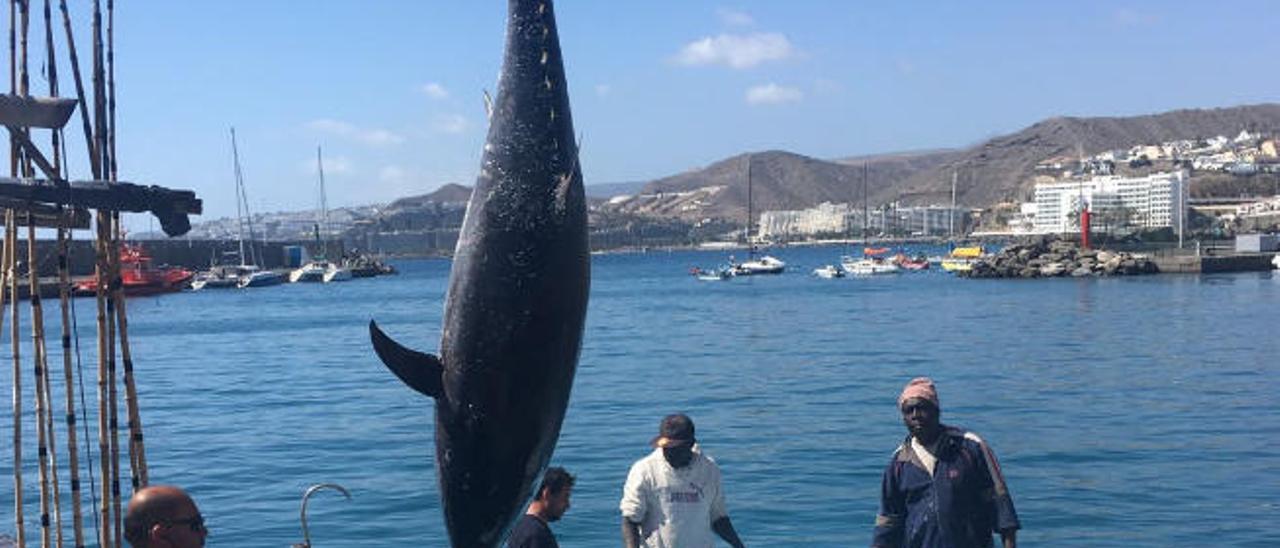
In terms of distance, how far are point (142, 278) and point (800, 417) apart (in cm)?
8345

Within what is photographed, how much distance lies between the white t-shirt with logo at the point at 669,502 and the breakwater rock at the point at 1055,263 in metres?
92.6

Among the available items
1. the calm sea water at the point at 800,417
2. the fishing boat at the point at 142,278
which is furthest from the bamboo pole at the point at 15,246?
the fishing boat at the point at 142,278

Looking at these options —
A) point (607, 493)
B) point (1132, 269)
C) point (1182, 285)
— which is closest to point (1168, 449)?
point (607, 493)

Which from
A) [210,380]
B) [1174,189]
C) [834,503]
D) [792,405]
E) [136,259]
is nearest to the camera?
[834,503]

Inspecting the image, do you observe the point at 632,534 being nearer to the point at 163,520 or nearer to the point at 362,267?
the point at 163,520

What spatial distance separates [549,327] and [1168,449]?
22.9 meters

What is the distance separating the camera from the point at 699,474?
25.2 ft

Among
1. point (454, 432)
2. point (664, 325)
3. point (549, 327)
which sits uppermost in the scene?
point (549, 327)

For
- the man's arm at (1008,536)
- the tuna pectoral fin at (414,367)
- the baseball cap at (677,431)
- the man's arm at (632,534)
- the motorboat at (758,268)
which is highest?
the tuna pectoral fin at (414,367)

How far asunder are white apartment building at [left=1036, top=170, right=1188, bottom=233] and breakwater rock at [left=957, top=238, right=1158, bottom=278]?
180 ft

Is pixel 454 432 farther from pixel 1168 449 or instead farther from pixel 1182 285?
pixel 1182 285

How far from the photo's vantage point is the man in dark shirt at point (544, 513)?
22.1 ft

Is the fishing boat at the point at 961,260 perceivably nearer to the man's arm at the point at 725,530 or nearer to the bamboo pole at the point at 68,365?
the man's arm at the point at 725,530

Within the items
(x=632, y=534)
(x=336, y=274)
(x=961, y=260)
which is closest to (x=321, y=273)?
(x=336, y=274)
